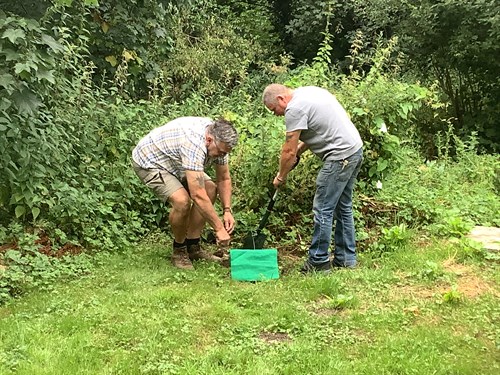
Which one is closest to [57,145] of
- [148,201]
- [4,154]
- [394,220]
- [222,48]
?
[4,154]

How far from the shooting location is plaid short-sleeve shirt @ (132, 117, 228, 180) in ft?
15.0

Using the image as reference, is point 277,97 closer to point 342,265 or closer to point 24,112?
point 342,265

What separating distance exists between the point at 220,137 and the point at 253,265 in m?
1.00

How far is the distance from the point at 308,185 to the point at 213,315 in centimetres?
214

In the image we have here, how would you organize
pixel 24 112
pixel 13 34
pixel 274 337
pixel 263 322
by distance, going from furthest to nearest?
pixel 24 112 < pixel 13 34 < pixel 263 322 < pixel 274 337

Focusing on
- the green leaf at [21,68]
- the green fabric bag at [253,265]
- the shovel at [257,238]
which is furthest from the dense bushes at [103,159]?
the green fabric bag at [253,265]

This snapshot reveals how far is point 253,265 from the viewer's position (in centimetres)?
464

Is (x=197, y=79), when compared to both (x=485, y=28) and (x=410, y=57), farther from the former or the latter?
(x=485, y=28)

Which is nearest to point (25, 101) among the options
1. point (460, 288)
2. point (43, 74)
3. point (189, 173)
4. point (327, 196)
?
point (43, 74)

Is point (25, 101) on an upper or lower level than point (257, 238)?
upper

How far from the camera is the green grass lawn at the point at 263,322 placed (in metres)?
3.28

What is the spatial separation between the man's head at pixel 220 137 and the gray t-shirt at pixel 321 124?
42cm

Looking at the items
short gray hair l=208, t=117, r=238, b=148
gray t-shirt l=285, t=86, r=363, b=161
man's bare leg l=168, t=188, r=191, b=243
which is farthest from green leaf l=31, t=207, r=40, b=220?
gray t-shirt l=285, t=86, r=363, b=161

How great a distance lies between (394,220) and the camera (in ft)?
18.9
